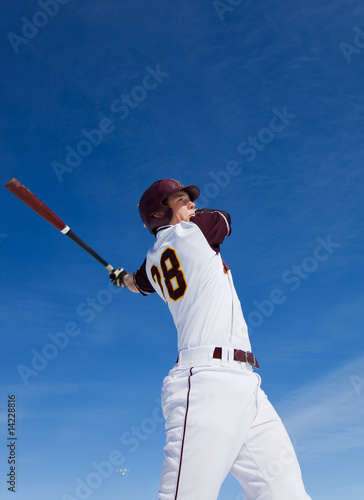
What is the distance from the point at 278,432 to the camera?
413cm

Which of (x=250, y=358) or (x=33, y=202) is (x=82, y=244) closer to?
(x=33, y=202)

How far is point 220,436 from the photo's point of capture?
372 cm

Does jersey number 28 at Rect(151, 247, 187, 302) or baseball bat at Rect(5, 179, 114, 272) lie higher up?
baseball bat at Rect(5, 179, 114, 272)

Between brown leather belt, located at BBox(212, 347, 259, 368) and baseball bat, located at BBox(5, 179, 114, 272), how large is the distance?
→ 102 inches

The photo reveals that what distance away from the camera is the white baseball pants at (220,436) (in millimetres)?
3643

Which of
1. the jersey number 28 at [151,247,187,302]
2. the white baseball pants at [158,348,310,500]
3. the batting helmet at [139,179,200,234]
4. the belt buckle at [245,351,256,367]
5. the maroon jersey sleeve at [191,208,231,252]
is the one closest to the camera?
the white baseball pants at [158,348,310,500]

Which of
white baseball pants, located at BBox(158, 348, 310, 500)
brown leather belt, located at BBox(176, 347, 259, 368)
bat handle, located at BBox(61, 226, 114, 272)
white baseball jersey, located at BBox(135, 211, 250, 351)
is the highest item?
bat handle, located at BBox(61, 226, 114, 272)

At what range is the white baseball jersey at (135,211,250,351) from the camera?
13.9ft

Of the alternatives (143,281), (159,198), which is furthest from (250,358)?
(159,198)

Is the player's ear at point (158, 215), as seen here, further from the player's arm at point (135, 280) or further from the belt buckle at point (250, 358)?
the belt buckle at point (250, 358)

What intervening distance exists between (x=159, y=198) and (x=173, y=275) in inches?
35.3

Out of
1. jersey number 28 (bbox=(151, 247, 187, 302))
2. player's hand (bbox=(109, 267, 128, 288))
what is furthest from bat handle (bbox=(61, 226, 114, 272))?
jersey number 28 (bbox=(151, 247, 187, 302))

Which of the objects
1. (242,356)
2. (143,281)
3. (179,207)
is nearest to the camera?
(242,356)

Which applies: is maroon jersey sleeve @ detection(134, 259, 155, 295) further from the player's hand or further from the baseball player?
the player's hand
